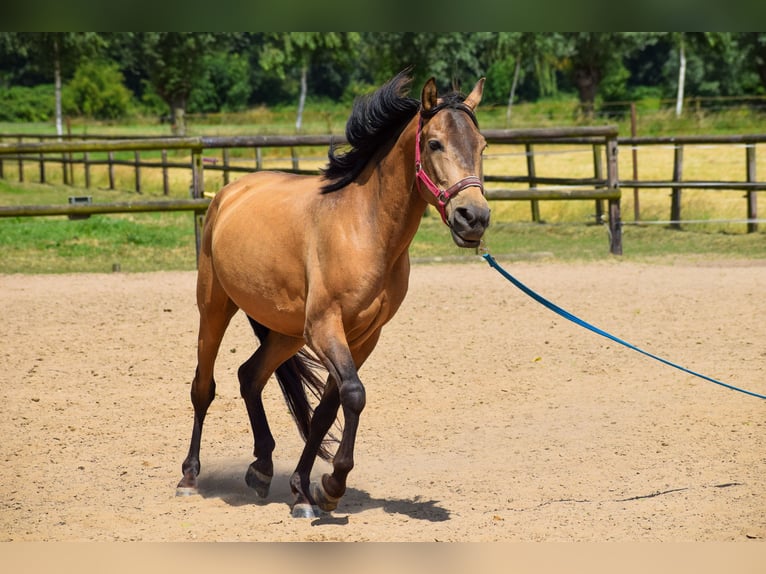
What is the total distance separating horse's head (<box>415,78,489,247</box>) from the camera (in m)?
3.97

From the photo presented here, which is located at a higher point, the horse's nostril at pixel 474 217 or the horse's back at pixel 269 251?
the horse's nostril at pixel 474 217

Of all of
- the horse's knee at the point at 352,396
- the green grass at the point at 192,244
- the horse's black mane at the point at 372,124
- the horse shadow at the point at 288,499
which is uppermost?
the horse's black mane at the point at 372,124

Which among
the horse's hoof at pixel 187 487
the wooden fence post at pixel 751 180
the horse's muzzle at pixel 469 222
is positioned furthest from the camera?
the wooden fence post at pixel 751 180

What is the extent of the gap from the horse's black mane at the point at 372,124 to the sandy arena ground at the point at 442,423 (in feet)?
5.33

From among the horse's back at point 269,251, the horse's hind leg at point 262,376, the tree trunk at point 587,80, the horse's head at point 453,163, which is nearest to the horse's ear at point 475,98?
the horse's head at point 453,163

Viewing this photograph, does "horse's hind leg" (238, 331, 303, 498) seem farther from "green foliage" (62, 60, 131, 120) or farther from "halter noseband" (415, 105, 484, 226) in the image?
"green foliage" (62, 60, 131, 120)

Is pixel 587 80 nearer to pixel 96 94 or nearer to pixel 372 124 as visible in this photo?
pixel 96 94

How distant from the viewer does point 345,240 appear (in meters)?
4.48

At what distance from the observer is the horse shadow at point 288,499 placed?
461cm

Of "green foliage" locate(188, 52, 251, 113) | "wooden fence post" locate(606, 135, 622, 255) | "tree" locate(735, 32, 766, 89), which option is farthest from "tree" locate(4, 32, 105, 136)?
"green foliage" locate(188, 52, 251, 113)

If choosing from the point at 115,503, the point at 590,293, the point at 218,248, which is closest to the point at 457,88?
the point at 218,248

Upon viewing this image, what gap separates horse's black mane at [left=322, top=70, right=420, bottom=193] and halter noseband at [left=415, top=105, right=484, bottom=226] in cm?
30

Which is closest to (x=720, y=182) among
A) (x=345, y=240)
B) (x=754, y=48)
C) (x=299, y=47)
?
(x=345, y=240)

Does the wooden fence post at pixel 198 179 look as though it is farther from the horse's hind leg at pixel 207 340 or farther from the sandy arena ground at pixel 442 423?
the horse's hind leg at pixel 207 340
